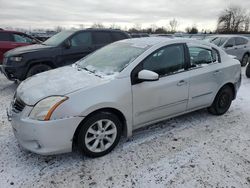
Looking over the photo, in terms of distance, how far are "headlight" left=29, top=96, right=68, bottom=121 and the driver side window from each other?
51.6 inches

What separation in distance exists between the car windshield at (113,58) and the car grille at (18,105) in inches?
43.2

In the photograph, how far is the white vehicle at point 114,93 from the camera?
2529 millimetres

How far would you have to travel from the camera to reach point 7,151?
3.00 meters

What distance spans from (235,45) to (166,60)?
8195 millimetres

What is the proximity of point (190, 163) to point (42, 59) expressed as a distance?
4687 mm

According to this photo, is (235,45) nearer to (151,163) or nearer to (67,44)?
(67,44)

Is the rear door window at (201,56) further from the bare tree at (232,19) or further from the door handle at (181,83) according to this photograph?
the bare tree at (232,19)

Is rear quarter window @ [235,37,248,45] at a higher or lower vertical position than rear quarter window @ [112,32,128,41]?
lower

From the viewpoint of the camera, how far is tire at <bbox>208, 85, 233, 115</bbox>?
418 cm

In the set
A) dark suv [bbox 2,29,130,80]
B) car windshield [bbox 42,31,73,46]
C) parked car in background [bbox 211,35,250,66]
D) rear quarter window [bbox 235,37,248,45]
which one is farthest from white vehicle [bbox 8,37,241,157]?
rear quarter window [bbox 235,37,248,45]

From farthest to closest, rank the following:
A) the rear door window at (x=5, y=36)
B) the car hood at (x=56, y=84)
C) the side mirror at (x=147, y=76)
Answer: the rear door window at (x=5, y=36)
the side mirror at (x=147, y=76)
the car hood at (x=56, y=84)

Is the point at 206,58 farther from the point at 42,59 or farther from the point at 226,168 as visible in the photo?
the point at 42,59

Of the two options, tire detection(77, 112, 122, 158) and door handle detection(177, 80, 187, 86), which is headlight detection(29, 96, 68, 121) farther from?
door handle detection(177, 80, 187, 86)

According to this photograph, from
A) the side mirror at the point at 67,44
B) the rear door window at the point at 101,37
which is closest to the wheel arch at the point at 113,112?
the side mirror at the point at 67,44
